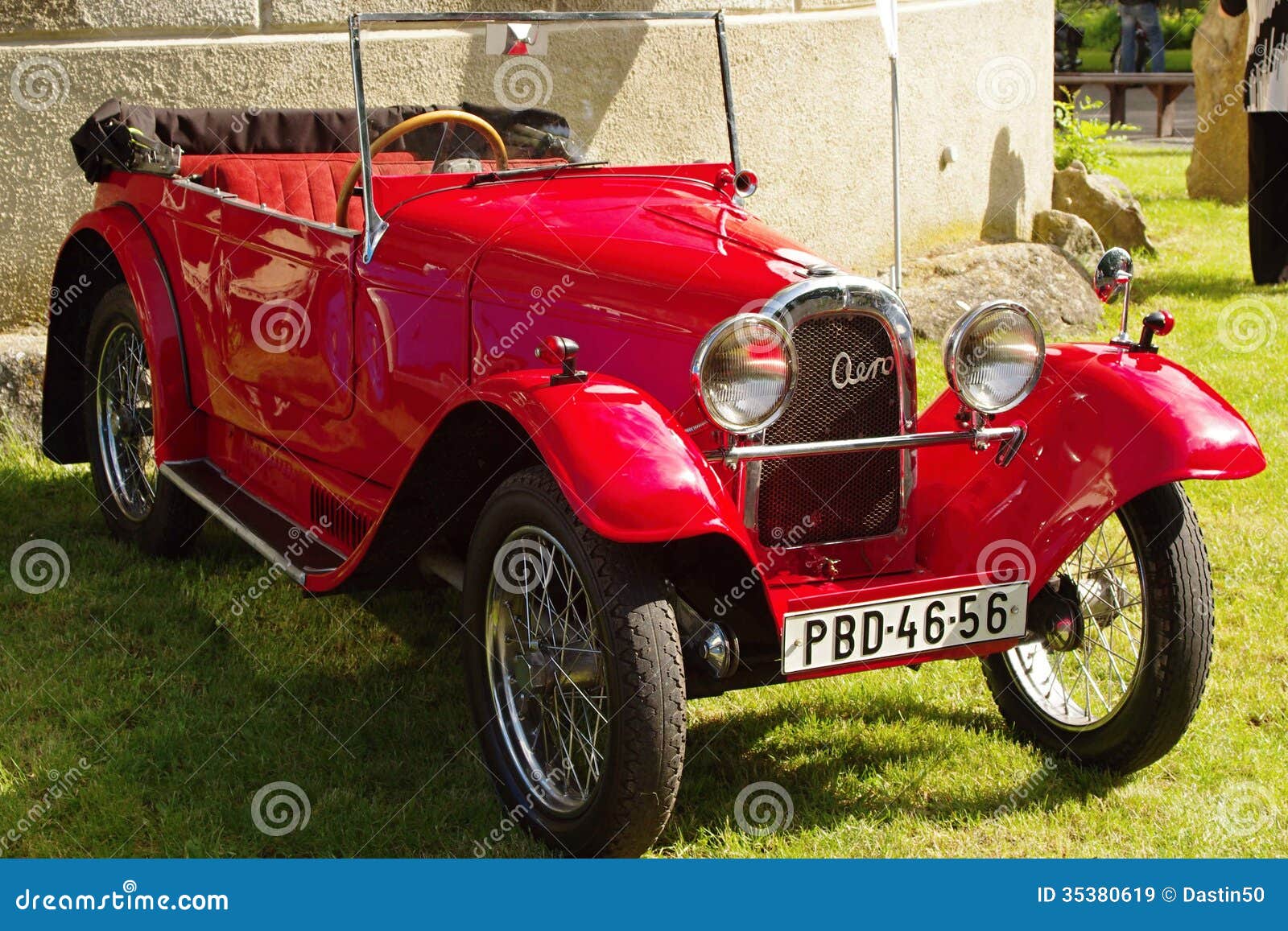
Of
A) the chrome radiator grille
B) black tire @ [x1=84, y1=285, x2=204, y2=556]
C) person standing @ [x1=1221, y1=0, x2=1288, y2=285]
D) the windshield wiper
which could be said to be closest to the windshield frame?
the windshield wiper

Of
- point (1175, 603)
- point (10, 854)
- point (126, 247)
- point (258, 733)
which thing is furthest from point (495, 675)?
point (126, 247)

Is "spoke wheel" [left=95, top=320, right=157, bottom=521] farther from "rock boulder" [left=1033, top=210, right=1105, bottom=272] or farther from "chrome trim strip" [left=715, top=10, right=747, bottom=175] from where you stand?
"rock boulder" [left=1033, top=210, right=1105, bottom=272]

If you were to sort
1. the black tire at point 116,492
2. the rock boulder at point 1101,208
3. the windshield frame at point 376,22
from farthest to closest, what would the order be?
the rock boulder at point 1101,208 → the black tire at point 116,492 → the windshield frame at point 376,22

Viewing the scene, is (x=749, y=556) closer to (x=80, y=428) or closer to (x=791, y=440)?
(x=791, y=440)

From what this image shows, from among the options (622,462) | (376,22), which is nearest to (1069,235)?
(376,22)

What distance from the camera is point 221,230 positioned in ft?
14.0

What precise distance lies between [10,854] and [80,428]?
243 centimetres

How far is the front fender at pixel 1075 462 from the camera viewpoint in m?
3.03

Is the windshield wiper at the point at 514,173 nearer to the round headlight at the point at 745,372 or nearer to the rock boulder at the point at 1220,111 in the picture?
the round headlight at the point at 745,372

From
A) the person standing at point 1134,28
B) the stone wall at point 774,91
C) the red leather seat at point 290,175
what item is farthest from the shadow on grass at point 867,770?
the person standing at point 1134,28

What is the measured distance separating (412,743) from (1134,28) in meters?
19.0

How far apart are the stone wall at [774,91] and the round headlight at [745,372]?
13.9 feet

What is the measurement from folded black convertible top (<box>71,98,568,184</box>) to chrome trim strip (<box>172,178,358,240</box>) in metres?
0.15

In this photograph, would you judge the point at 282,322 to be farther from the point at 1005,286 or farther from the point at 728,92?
the point at 1005,286
